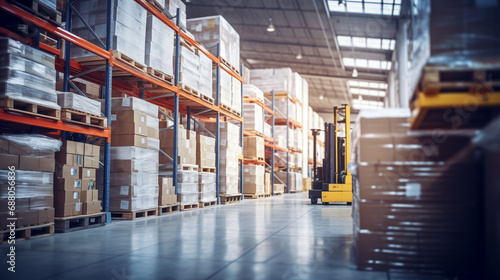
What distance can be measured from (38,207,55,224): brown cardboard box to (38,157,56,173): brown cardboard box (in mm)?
443

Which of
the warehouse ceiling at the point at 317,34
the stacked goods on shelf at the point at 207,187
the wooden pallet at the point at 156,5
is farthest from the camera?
the warehouse ceiling at the point at 317,34

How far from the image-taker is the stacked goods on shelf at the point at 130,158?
6.42 meters

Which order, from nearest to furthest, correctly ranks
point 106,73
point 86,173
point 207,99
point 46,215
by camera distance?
point 46,215 → point 86,173 → point 106,73 → point 207,99

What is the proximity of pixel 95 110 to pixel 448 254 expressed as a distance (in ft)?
15.2

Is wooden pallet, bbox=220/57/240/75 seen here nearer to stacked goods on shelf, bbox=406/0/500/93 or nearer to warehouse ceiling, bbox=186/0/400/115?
warehouse ceiling, bbox=186/0/400/115

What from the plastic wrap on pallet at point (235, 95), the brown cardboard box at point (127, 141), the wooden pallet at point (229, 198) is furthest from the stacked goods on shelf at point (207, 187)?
the brown cardboard box at point (127, 141)

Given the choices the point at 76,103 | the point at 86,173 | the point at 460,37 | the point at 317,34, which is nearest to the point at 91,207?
the point at 86,173

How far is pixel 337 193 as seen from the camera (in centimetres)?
1064

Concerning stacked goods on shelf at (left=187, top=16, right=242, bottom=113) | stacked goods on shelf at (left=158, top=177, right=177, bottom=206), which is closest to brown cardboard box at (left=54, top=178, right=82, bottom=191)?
stacked goods on shelf at (left=158, top=177, right=177, bottom=206)

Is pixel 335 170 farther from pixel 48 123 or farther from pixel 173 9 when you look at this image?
pixel 48 123

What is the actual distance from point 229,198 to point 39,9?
281 inches

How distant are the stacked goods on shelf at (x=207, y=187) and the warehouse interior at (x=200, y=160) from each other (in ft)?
0.16

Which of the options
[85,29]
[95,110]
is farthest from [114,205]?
[85,29]

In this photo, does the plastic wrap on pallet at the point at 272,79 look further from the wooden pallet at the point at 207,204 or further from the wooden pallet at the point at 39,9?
the wooden pallet at the point at 39,9
